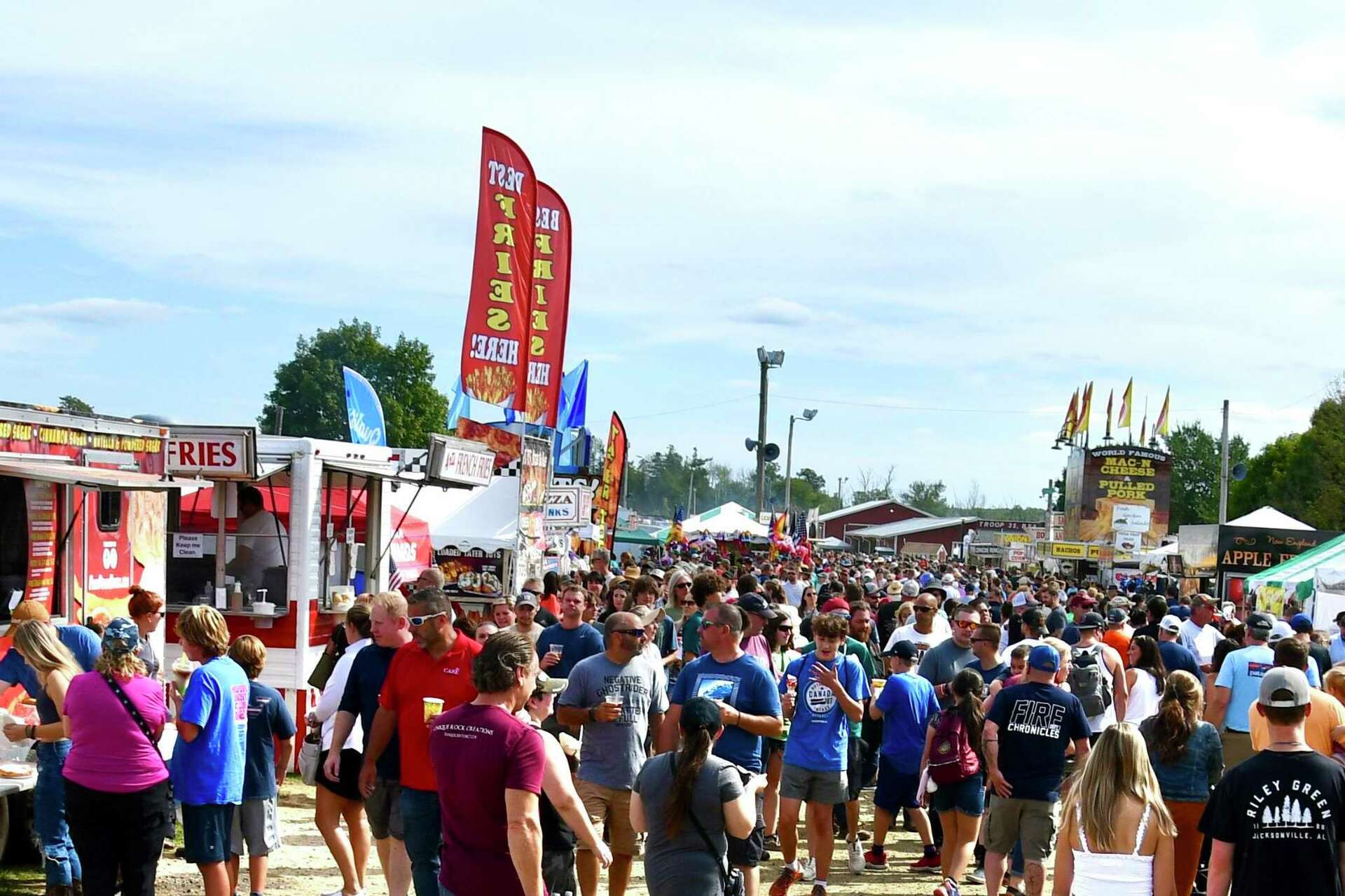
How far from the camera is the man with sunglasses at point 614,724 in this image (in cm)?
779

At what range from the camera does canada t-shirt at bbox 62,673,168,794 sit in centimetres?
638

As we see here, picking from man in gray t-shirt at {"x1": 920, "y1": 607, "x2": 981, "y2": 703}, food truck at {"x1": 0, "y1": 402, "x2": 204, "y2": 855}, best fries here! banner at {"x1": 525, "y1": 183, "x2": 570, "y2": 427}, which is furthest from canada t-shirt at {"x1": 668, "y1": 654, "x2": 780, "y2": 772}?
best fries here! banner at {"x1": 525, "y1": 183, "x2": 570, "y2": 427}

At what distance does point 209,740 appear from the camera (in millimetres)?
6730

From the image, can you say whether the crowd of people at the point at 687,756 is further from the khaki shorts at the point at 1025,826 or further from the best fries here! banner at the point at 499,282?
the best fries here! banner at the point at 499,282

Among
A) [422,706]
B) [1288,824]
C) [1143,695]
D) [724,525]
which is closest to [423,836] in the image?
[422,706]

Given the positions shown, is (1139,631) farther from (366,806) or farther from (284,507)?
(284,507)

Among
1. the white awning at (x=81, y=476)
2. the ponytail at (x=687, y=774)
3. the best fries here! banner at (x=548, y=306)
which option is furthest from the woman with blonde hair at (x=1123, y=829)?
the best fries here! banner at (x=548, y=306)

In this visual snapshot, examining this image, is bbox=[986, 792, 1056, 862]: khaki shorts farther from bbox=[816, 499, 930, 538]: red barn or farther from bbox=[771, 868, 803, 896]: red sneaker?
bbox=[816, 499, 930, 538]: red barn

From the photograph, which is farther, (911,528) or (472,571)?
(911,528)

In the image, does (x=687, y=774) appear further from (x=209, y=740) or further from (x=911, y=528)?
(x=911, y=528)

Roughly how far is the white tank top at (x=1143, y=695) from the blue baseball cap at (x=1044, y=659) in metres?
2.24

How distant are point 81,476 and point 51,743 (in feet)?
7.92

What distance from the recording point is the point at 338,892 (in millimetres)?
8367

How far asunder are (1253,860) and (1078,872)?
A: 62cm
